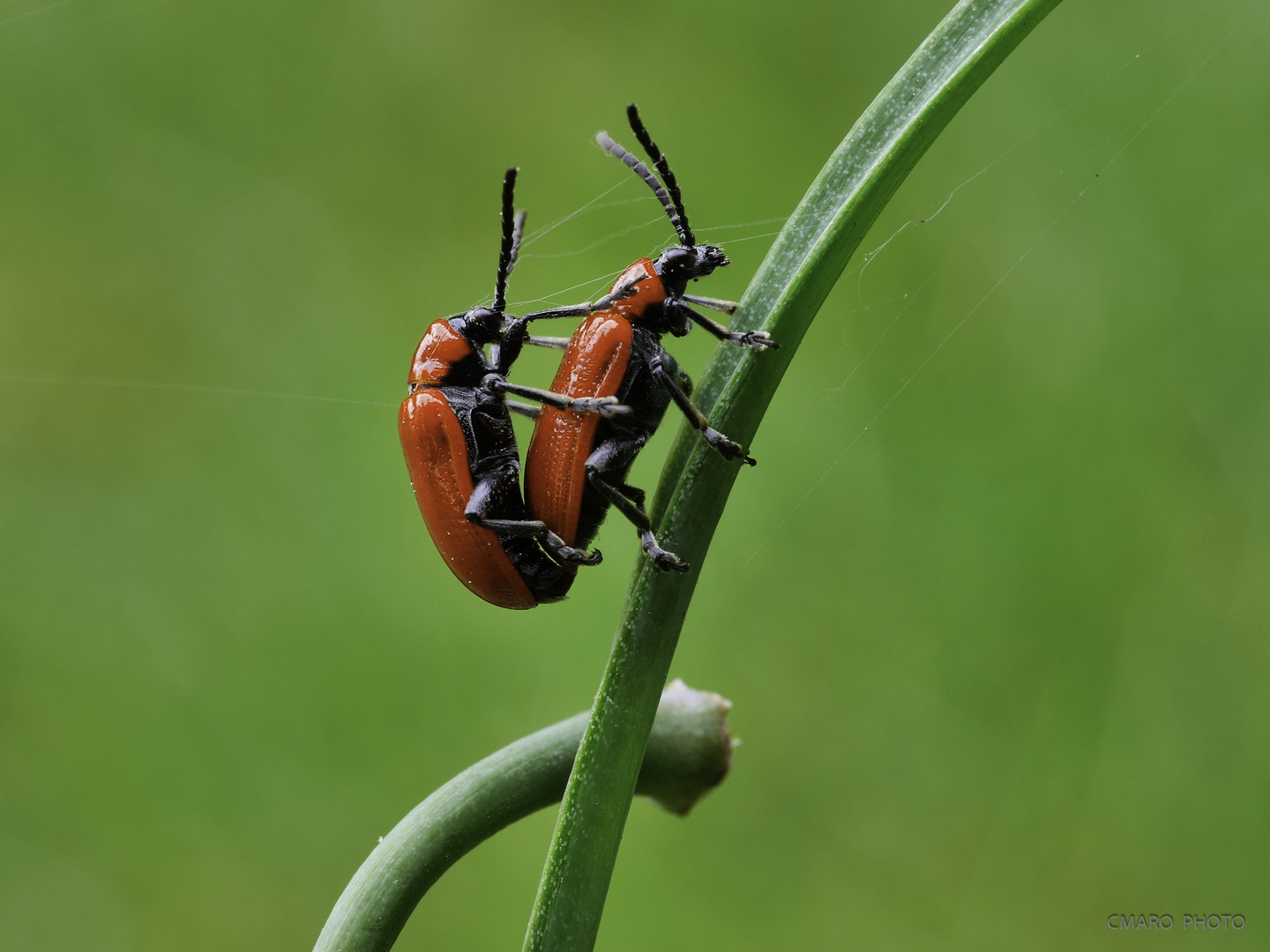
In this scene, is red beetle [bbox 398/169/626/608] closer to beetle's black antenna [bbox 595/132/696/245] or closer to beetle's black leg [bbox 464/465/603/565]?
beetle's black leg [bbox 464/465/603/565]

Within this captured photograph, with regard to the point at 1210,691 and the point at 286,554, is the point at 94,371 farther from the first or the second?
the point at 1210,691

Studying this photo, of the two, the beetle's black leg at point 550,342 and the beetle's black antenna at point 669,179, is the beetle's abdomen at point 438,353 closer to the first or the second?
the beetle's black leg at point 550,342

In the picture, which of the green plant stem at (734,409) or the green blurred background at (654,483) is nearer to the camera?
the green plant stem at (734,409)

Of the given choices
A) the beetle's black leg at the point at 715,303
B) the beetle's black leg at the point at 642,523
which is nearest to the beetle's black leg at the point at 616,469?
the beetle's black leg at the point at 642,523

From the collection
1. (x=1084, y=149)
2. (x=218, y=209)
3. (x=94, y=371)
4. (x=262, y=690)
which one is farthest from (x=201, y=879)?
(x=1084, y=149)

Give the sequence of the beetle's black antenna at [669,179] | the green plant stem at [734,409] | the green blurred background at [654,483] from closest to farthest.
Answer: the green plant stem at [734,409] < the beetle's black antenna at [669,179] < the green blurred background at [654,483]

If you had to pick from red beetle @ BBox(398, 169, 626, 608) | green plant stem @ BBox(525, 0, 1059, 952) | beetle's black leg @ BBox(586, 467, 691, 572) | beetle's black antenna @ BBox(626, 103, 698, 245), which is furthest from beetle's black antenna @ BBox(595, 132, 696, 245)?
green plant stem @ BBox(525, 0, 1059, 952)
